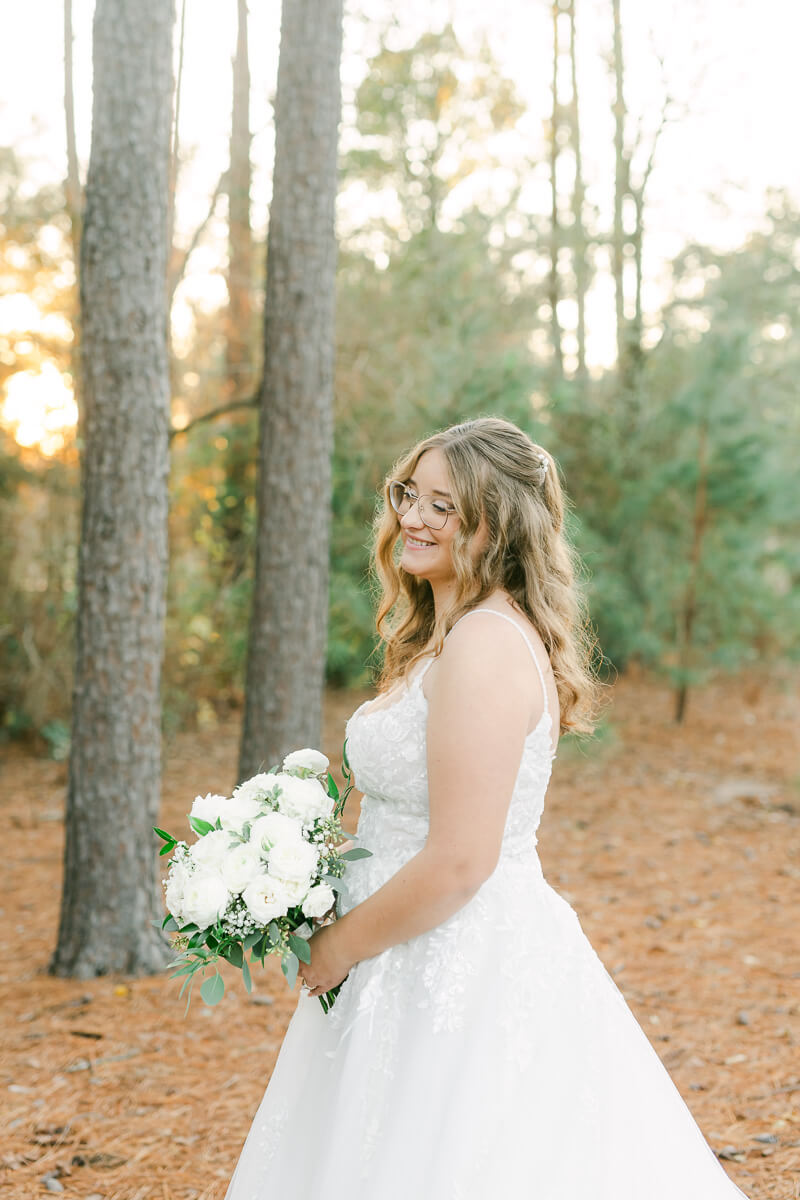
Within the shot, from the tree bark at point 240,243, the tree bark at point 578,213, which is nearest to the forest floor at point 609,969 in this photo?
the tree bark at point 240,243

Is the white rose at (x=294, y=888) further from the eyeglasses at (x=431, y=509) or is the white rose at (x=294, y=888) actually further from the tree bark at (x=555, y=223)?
the tree bark at (x=555, y=223)

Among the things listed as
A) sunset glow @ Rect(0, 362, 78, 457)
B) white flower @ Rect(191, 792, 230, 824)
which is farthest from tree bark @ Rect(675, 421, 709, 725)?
white flower @ Rect(191, 792, 230, 824)

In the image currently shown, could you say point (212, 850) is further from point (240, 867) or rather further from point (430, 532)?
point (430, 532)

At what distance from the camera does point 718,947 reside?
568 centimetres

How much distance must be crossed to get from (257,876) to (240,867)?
4 centimetres

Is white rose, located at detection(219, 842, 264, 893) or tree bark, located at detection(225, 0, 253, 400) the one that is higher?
tree bark, located at detection(225, 0, 253, 400)

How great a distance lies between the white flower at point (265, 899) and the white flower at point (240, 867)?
2 centimetres

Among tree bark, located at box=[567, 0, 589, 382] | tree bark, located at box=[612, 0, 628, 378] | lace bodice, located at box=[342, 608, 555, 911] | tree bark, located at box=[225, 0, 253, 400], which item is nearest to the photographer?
lace bodice, located at box=[342, 608, 555, 911]

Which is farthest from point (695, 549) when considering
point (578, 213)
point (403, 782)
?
point (403, 782)

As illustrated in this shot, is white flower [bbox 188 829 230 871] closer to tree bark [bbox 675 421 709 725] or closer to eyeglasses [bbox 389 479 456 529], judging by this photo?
eyeglasses [bbox 389 479 456 529]

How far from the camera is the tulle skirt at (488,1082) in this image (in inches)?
81.2

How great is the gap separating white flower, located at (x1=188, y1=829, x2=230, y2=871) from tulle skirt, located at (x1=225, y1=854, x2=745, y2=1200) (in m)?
0.41

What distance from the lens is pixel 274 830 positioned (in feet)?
6.93

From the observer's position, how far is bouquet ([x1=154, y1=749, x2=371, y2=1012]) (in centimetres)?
205
